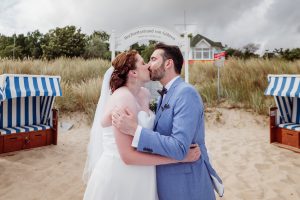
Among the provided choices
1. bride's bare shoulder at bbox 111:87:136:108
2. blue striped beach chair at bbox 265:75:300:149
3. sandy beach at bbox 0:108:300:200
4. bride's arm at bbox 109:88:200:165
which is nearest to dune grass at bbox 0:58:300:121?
sandy beach at bbox 0:108:300:200

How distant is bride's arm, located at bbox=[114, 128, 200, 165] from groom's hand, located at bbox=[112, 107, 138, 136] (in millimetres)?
50

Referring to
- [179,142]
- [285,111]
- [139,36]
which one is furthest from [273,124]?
[179,142]

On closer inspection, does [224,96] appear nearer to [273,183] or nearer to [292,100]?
[292,100]

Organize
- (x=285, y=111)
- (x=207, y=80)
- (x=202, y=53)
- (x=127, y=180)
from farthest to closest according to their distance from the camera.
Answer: (x=202, y=53) → (x=207, y=80) → (x=285, y=111) → (x=127, y=180)

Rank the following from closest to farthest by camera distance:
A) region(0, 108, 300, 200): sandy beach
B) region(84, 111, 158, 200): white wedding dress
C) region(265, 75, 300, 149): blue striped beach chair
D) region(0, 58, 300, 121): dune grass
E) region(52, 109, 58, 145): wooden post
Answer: region(84, 111, 158, 200): white wedding dress
region(0, 108, 300, 200): sandy beach
region(265, 75, 300, 149): blue striped beach chair
region(52, 109, 58, 145): wooden post
region(0, 58, 300, 121): dune grass

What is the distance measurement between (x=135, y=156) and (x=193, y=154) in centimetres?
34

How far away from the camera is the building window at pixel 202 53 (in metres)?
38.5

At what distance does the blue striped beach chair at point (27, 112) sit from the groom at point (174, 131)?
14.4 feet

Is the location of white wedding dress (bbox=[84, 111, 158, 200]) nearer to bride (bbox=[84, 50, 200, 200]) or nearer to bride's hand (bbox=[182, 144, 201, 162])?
bride (bbox=[84, 50, 200, 200])

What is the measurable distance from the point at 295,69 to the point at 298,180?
6.92m

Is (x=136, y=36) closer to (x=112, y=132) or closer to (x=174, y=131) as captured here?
(x=112, y=132)

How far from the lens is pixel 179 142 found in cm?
160

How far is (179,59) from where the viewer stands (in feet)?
6.28

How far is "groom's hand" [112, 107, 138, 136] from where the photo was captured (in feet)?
5.39
